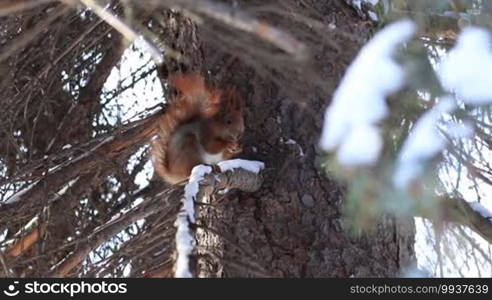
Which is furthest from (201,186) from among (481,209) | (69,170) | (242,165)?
(69,170)

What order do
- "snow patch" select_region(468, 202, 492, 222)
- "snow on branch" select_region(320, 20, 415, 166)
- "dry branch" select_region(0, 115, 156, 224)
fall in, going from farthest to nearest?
"dry branch" select_region(0, 115, 156, 224)
"snow patch" select_region(468, 202, 492, 222)
"snow on branch" select_region(320, 20, 415, 166)

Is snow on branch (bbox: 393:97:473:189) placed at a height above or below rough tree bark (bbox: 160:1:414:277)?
below

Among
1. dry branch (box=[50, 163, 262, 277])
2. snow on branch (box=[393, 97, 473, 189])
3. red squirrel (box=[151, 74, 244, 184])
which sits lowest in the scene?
snow on branch (box=[393, 97, 473, 189])

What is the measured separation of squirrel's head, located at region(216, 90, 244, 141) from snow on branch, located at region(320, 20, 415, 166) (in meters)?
0.62

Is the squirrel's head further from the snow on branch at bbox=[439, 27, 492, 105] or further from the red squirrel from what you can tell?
the snow on branch at bbox=[439, 27, 492, 105]

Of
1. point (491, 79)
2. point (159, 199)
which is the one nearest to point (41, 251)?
point (159, 199)

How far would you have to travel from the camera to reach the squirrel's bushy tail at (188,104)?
2.54 metres

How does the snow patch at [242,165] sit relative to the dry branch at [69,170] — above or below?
below

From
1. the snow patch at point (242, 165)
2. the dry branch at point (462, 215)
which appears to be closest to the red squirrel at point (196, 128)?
the snow patch at point (242, 165)

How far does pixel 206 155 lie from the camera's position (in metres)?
2.69

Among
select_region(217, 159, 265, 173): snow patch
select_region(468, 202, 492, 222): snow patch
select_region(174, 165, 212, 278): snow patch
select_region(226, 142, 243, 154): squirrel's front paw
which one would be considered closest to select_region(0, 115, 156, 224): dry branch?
select_region(226, 142, 243, 154): squirrel's front paw

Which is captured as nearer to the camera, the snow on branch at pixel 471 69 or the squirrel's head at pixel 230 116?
the snow on branch at pixel 471 69

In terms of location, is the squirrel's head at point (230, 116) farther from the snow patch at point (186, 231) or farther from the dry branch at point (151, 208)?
the snow patch at point (186, 231)

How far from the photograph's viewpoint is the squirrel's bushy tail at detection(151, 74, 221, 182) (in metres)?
2.54
